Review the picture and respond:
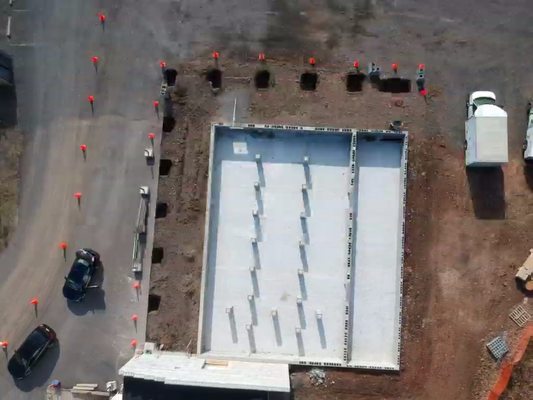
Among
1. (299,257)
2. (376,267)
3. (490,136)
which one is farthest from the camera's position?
(376,267)

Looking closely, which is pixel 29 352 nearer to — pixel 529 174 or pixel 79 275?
pixel 79 275

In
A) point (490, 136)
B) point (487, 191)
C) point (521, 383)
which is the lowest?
point (521, 383)

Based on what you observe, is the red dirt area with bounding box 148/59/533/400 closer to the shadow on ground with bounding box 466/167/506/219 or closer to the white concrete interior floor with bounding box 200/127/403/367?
the shadow on ground with bounding box 466/167/506/219

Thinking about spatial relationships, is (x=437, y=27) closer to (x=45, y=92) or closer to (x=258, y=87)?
(x=258, y=87)

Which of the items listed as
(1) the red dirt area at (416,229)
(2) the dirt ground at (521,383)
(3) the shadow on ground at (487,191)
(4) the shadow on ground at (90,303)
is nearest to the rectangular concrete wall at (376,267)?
(1) the red dirt area at (416,229)

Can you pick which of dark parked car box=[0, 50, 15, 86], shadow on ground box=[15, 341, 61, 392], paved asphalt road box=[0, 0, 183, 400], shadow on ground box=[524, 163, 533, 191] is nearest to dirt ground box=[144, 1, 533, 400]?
shadow on ground box=[524, 163, 533, 191]

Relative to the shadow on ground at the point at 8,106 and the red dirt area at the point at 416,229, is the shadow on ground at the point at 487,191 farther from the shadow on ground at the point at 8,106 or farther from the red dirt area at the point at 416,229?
the shadow on ground at the point at 8,106

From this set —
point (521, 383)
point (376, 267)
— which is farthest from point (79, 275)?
point (521, 383)
